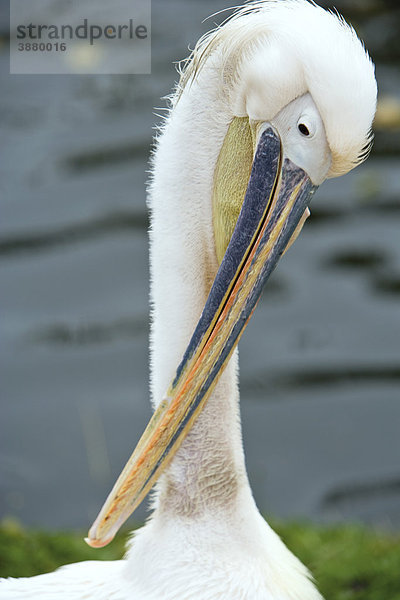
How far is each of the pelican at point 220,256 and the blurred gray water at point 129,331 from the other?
137cm

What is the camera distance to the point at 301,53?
1889 millimetres

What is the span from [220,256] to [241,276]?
145 mm

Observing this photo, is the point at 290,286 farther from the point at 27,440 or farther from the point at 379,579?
the point at 379,579

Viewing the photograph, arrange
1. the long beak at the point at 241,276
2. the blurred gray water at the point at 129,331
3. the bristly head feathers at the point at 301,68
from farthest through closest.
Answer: the blurred gray water at the point at 129,331, the long beak at the point at 241,276, the bristly head feathers at the point at 301,68

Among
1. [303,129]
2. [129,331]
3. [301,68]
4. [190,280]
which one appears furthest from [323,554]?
[301,68]

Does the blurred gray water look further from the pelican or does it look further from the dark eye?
the dark eye

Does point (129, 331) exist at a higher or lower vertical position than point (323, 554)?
higher

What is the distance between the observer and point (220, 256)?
2186 millimetres

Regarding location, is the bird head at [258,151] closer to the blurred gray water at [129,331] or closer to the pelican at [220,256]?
the pelican at [220,256]

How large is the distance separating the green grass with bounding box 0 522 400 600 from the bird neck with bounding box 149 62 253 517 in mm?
Result: 1345

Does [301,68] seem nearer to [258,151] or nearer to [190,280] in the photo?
[258,151]

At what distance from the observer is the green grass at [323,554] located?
337 centimetres

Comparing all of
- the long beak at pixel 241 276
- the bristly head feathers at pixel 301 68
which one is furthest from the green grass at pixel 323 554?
the bristly head feathers at pixel 301 68

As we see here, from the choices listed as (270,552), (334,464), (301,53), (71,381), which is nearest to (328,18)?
(301,53)
